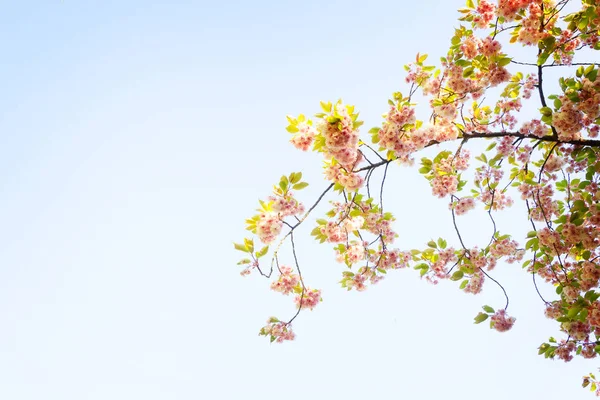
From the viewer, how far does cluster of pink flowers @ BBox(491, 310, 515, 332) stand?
432 centimetres

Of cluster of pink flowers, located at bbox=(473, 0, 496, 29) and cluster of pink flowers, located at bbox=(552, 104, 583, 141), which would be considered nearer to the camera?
cluster of pink flowers, located at bbox=(552, 104, 583, 141)

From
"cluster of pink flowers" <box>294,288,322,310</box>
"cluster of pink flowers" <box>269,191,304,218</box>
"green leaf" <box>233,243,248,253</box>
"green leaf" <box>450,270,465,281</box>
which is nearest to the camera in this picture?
"cluster of pink flowers" <box>269,191,304,218</box>

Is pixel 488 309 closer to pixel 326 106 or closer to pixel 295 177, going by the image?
pixel 295 177

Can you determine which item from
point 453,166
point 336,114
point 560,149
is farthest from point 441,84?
point 336,114

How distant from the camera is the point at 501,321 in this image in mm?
4328

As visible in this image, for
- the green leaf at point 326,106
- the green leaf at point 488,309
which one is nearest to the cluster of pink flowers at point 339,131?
the green leaf at point 326,106

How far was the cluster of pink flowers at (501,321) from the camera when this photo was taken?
4320 mm

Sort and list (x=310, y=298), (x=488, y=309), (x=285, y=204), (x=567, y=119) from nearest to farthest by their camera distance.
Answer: (x=567, y=119)
(x=285, y=204)
(x=488, y=309)
(x=310, y=298)

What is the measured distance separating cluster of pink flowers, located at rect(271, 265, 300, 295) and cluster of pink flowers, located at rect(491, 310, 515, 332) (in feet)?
7.43

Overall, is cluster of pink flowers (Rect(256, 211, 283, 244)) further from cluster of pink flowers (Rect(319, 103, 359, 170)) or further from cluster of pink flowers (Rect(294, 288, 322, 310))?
cluster of pink flowers (Rect(294, 288, 322, 310))

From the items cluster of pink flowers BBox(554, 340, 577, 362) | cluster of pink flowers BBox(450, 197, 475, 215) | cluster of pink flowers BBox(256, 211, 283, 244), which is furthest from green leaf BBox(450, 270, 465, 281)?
cluster of pink flowers BBox(256, 211, 283, 244)

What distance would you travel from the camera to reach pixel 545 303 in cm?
426

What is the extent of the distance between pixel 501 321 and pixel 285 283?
8.04ft

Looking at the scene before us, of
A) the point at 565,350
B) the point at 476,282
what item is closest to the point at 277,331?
the point at 476,282
